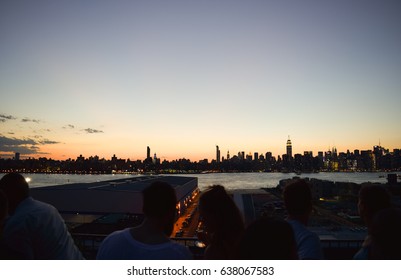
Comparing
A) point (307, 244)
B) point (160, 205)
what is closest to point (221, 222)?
point (160, 205)

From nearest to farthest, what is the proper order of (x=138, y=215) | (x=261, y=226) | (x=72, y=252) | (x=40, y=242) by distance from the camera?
(x=261, y=226), (x=40, y=242), (x=72, y=252), (x=138, y=215)

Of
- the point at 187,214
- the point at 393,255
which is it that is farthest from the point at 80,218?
the point at 393,255

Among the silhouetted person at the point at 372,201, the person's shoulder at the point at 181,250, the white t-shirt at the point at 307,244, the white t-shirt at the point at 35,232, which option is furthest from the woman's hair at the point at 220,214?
the white t-shirt at the point at 35,232

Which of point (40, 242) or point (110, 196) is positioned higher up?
point (40, 242)

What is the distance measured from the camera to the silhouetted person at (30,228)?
2686mm

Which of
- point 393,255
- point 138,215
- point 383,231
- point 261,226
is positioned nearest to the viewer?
point 261,226

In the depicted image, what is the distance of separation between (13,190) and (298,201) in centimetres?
274

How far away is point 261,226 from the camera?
4.93 ft

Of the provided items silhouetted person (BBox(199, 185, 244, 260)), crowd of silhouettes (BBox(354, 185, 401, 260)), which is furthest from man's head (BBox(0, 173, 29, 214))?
crowd of silhouettes (BBox(354, 185, 401, 260))

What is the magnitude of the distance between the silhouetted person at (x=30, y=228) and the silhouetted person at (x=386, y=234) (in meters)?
2.76

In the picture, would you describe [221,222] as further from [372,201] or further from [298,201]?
[372,201]
